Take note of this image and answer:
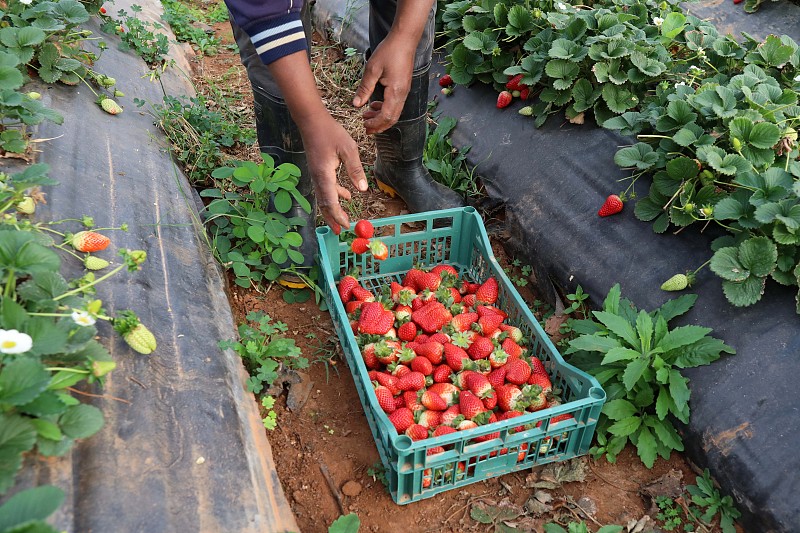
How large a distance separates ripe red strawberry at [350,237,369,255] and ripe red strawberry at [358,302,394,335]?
1.09ft

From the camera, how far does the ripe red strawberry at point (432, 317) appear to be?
7.84ft

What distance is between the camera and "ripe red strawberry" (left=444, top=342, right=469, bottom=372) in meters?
2.24

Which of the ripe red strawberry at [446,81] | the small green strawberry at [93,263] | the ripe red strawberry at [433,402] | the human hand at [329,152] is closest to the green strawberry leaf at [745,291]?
the ripe red strawberry at [433,402]

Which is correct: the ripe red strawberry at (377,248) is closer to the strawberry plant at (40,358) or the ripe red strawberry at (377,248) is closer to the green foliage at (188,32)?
the strawberry plant at (40,358)

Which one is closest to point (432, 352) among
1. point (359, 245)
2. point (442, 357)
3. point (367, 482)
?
point (442, 357)

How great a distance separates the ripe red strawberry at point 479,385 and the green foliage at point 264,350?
2.10 feet

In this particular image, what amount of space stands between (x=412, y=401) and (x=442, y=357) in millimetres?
251

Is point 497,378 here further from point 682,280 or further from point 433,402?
point 682,280

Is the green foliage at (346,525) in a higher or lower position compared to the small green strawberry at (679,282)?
lower

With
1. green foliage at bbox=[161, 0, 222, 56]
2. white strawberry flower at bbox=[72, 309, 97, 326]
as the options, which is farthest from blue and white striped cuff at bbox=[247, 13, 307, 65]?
green foliage at bbox=[161, 0, 222, 56]

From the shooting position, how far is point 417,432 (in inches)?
78.0

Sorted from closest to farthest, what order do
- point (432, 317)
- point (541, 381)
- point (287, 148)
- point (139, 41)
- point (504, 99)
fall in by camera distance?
point (541, 381) < point (432, 317) < point (287, 148) < point (504, 99) < point (139, 41)

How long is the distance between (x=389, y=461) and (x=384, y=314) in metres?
0.60

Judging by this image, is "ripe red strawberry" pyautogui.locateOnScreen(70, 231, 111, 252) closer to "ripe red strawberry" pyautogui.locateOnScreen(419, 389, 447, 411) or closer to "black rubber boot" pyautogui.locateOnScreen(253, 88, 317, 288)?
"black rubber boot" pyautogui.locateOnScreen(253, 88, 317, 288)
